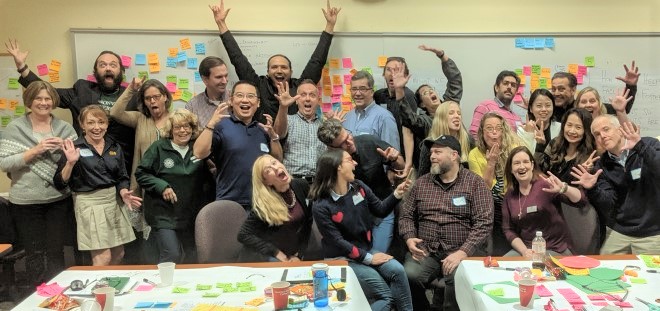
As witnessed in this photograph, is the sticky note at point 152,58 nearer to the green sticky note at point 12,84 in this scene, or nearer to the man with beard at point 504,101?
the green sticky note at point 12,84

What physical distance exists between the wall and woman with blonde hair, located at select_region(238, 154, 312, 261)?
223 cm

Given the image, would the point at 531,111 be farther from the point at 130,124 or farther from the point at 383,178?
Result: the point at 130,124

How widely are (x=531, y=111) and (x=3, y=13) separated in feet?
15.4

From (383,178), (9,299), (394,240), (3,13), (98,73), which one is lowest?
(9,299)

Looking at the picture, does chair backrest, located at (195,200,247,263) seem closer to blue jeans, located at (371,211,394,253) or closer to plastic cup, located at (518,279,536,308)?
blue jeans, located at (371,211,394,253)

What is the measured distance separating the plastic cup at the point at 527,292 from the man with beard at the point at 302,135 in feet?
6.62

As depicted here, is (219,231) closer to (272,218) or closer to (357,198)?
(272,218)

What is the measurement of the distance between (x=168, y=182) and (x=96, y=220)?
58cm

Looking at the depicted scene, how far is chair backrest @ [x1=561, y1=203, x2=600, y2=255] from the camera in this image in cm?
323

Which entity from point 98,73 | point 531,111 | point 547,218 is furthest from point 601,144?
point 98,73

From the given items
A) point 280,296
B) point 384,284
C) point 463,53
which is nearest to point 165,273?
point 280,296

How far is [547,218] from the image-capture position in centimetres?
327

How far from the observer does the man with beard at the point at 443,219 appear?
3.28 m

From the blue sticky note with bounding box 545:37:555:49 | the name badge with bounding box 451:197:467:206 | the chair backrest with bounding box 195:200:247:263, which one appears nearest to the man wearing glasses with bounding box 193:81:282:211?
the chair backrest with bounding box 195:200:247:263
